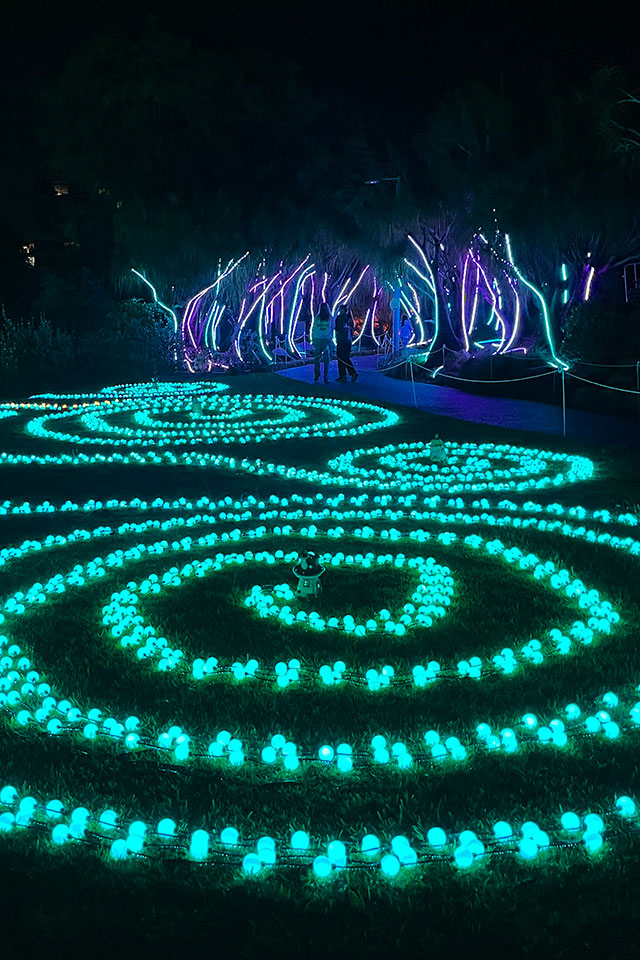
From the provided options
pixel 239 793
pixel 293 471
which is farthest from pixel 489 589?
pixel 293 471

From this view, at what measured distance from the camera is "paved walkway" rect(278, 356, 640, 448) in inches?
444

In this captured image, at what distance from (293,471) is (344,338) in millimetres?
10320

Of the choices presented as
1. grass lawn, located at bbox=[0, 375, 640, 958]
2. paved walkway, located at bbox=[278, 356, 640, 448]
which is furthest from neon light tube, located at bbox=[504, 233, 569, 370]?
grass lawn, located at bbox=[0, 375, 640, 958]

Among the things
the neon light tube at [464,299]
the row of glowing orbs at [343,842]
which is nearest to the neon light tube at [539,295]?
the neon light tube at [464,299]

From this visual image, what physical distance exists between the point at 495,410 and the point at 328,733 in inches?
420

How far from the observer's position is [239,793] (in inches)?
136

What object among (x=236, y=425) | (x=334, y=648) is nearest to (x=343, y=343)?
(x=236, y=425)

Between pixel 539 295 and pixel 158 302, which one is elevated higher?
pixel 158 302

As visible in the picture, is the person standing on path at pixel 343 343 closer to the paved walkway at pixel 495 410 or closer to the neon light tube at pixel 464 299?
the paved walkway at pixel 495 410

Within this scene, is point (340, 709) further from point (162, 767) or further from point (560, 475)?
point (560, 475)

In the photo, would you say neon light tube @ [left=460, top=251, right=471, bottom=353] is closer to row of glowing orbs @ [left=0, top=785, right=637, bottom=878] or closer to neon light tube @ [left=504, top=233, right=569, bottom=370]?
neon light tube @ [left=504, top=233, right=569, bottom=370]

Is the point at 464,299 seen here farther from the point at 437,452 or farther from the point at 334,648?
the point at 334,648

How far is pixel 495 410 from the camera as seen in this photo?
46.0 feet

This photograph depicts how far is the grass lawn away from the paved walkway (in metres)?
3.72
